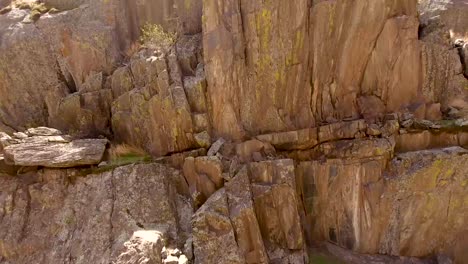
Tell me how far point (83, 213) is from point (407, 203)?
13.4 metres

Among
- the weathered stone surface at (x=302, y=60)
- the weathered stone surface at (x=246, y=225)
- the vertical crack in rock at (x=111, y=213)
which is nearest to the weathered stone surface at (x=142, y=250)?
the vertical crack in rock at (x=111, y=213)

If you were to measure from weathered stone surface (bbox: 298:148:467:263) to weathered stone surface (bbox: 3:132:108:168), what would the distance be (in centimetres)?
1109

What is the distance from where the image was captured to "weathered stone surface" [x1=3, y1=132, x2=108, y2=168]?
1458cm

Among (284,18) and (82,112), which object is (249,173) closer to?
(284,18)

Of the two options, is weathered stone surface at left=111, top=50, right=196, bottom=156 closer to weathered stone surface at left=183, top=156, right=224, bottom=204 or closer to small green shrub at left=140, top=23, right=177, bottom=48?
small green shrub at left=140, top=23, right=177, bottom=48

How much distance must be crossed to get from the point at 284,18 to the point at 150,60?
21.9 feet

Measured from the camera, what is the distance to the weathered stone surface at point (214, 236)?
40.3 ft

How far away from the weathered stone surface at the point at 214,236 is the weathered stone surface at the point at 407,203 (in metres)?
5.37

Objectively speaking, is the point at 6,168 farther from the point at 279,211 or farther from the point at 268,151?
the point at 279,211

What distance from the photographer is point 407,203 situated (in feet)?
46.3

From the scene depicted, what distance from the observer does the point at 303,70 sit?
1545 centimetres

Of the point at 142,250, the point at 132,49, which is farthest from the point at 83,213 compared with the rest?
the point at 132,49

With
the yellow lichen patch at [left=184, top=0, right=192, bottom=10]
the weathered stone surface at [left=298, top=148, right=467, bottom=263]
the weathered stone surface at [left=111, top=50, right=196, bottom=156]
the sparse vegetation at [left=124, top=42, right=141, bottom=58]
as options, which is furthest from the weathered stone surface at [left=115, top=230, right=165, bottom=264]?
the yellow lichen patch at [left=184, top=0, right=192, bottom=10]

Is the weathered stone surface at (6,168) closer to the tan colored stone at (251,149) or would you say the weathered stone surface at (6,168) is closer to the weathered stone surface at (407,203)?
the tan colored stone at (251,149)
